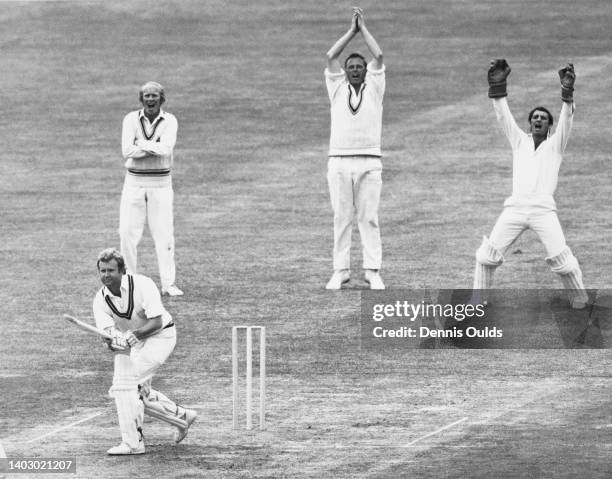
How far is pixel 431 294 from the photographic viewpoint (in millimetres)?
17422

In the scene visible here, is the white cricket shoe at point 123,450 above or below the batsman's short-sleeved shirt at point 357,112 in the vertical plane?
below

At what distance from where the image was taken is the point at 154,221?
17.7 m

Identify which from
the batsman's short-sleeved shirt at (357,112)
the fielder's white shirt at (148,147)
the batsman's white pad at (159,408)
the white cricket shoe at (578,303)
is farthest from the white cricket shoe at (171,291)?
the batsman's white pad at (159,408)

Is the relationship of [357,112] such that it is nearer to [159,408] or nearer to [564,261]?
[564,261]

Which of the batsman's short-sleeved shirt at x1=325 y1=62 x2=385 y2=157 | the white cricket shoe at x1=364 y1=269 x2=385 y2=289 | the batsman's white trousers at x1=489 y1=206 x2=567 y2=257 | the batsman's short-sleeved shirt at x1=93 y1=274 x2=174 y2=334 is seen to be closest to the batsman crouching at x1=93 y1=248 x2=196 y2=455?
the batsman's short-sleeved shirt at x1=93 y1=274 x2=174 y2=334

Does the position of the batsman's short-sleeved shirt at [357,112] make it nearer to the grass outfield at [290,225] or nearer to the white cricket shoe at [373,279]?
the white cricket shoe at [373,279]

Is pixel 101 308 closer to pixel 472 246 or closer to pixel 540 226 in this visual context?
pixel 540 226

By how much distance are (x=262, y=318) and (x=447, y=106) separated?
528 inches

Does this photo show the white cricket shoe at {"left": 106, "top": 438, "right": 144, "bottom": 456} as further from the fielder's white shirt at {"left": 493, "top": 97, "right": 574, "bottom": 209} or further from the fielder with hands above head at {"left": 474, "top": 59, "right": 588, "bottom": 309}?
the fielder's white shirt at {"left": 493, "top": 97, "right": 574, "bottom": 209}

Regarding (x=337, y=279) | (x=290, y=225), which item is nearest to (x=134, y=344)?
(x=337, y=279)

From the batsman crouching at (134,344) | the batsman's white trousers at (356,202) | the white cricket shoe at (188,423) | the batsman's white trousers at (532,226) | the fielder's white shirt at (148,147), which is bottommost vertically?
→ the white cricket shoe at (188,423)

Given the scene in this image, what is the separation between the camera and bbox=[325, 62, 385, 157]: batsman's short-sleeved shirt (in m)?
17.4

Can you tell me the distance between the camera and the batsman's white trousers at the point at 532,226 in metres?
16.3

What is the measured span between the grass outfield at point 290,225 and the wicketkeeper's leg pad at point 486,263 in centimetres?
123
